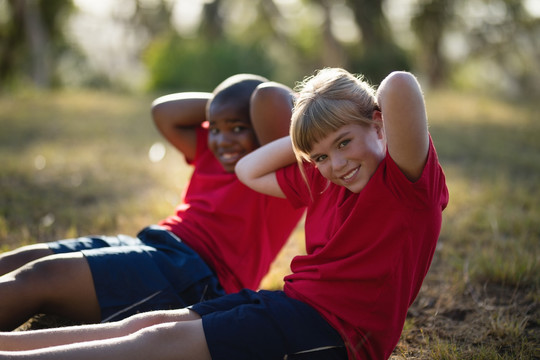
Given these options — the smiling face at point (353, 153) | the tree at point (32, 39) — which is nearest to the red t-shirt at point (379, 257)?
the smiling face at point (353, 153)

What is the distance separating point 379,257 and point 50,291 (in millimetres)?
1342

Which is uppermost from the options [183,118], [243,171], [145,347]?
[183,118]

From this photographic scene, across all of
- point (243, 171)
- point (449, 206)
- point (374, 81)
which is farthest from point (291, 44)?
point (243, 171)

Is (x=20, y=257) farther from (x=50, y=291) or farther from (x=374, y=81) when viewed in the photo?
(x=374, y=81)

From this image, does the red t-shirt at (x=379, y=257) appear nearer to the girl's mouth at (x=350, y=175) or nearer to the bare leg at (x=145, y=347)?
the girl's mouth at (x=350, y=175)

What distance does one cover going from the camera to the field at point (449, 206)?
2541 mm

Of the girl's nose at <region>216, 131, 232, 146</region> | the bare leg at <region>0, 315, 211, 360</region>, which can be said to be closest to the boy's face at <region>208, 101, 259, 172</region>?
the girl's nose at <region>216, 131, 232, 146</region>

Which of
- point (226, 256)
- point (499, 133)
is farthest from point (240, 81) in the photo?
point (499, 133)

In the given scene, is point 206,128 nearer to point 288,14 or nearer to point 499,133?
point 499,133

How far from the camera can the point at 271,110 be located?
99.3 inches

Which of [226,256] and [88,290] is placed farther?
[226,256]

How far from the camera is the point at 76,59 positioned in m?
16.3

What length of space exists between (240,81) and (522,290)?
188 cm

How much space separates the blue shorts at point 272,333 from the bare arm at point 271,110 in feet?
3.07
